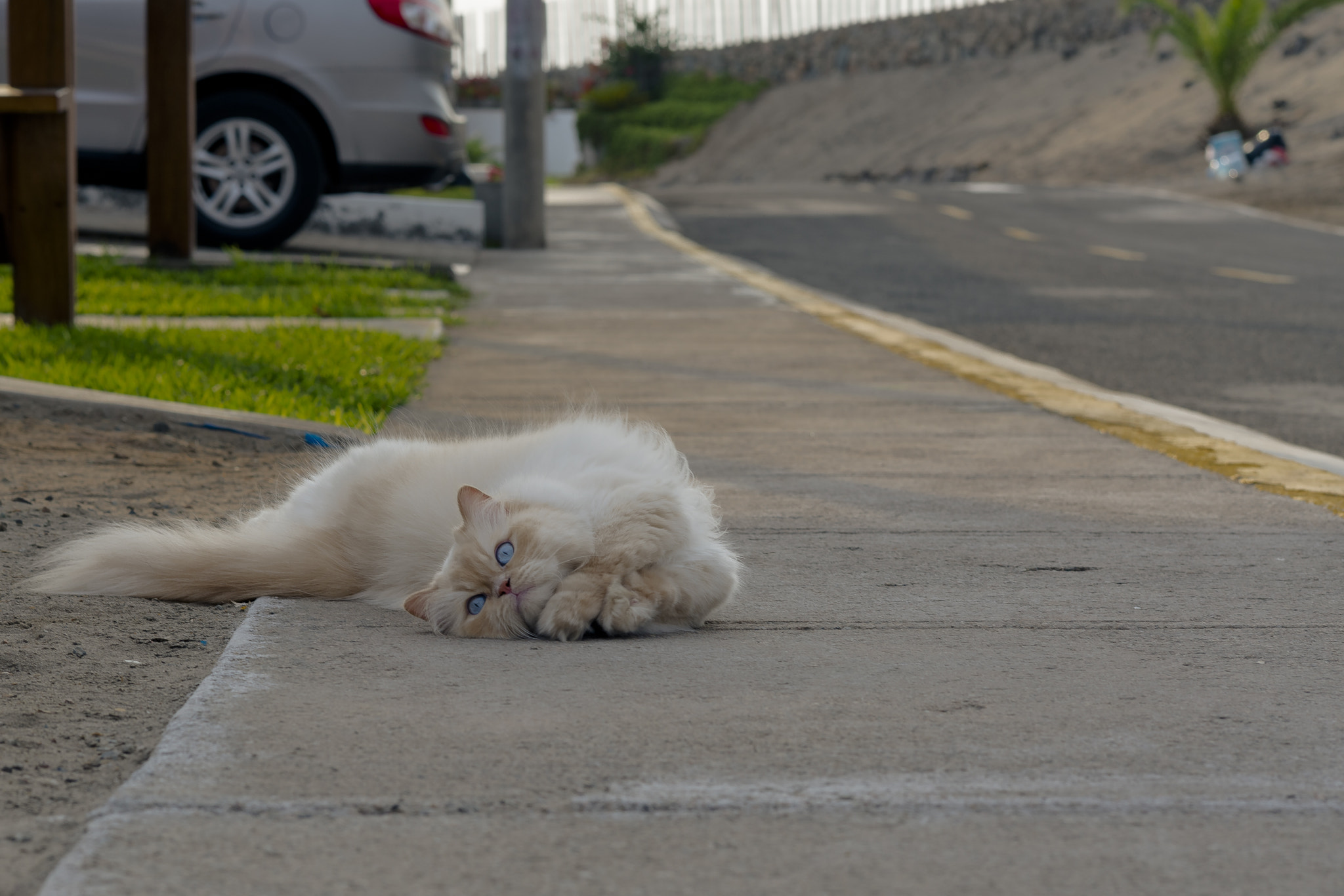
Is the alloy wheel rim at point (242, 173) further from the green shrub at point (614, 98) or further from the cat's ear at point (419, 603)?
the green shrub at point (614, 98)

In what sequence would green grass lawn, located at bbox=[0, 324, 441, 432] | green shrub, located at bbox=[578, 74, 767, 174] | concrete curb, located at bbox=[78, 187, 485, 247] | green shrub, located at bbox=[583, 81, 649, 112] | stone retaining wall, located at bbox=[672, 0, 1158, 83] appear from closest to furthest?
green grass lawn, located at bbox=[0, 324, 441, 432]
concrete curb, located at bbox=[78, 187, 485, 247]
stone retaining wall, located at bbox=[672, 0, 1158, 83]
green shrub, located at bbox=[578, 74, 767, 174]
green shrub, located at bbox=[583, 81, 649, 112]

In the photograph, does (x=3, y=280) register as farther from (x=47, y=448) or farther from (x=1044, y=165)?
(x=1044, y=165)

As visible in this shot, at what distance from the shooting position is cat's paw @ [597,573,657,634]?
102 inches

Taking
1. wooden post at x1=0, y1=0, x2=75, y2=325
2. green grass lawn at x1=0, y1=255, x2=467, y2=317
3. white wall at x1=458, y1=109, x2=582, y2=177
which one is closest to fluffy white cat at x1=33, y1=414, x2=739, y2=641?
wooden post at x1=0, y1=0, x2=75, y2=325

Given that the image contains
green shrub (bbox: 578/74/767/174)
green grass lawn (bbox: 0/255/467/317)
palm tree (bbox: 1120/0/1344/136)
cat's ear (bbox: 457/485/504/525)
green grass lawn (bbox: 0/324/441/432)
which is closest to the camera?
cat's ear (bbox: 457/485/504/525)

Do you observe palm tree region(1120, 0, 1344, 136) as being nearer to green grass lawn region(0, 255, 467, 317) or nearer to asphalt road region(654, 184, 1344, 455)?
asphalt road region(654, 184, 1344, 455)

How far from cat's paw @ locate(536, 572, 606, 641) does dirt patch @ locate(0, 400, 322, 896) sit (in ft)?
1.89

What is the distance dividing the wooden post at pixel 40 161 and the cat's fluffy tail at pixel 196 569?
3346 mm

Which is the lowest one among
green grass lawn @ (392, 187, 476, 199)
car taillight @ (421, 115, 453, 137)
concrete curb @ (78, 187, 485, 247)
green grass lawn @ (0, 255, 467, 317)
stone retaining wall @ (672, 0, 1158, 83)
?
green grass lawn @ (0, 255, 467, 317)

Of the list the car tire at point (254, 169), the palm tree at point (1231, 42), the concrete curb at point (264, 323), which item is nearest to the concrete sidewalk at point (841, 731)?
the concrete curb at point (264, 323)

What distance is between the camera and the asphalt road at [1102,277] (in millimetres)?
6891

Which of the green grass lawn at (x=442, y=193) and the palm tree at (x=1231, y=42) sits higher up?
the palm tree at (x=1231, y=42)

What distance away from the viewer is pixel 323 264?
9.55m

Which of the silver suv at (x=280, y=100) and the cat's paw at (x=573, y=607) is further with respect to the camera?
the silver suv at (x=280, y=100)
